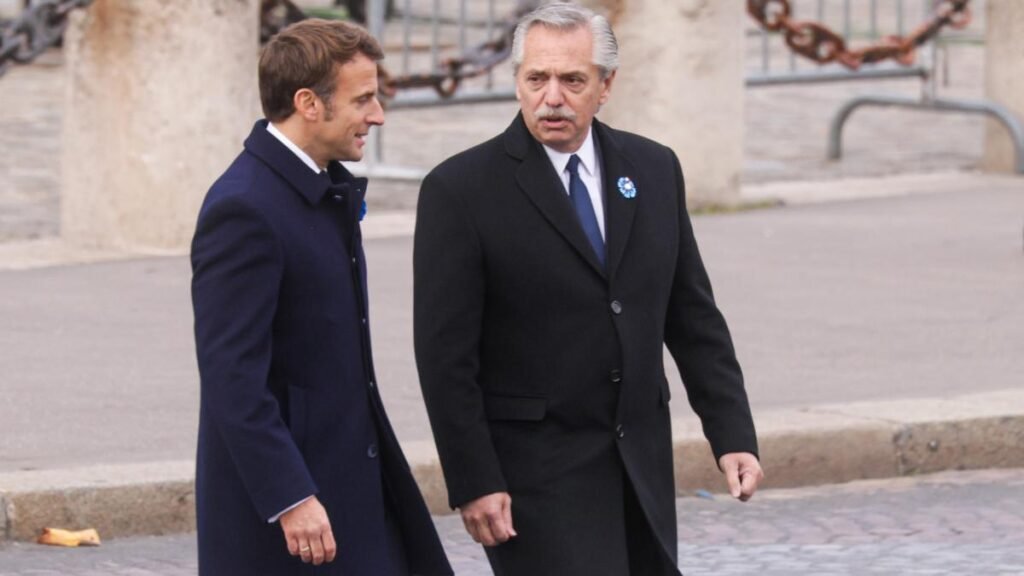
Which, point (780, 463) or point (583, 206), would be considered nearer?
point (583, 206)

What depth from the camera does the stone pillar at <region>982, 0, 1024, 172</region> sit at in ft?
45.6

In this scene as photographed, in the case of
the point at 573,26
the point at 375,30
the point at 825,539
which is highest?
the point at 573,26

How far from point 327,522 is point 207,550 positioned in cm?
25

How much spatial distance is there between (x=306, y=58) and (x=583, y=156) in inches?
22.1

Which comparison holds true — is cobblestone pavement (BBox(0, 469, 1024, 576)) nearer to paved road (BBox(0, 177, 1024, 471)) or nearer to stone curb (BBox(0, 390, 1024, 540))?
stone curb (BBox(0, 390, 1024, 540))

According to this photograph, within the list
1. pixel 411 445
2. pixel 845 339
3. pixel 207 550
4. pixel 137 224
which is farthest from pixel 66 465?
pixel 137 224

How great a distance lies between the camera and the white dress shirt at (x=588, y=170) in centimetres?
404

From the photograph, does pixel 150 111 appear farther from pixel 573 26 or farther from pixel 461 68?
pixel 573 26

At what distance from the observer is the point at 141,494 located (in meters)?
6.33

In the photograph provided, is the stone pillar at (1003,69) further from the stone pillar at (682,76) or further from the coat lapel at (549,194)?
the coat lapel at (549,194)

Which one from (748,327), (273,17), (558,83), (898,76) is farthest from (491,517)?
(898,76)

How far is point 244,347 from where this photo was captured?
3.70 metres

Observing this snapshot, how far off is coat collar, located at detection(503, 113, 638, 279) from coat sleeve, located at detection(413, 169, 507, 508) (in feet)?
0.44

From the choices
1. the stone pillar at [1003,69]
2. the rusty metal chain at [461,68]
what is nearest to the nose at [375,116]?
the rusty metal chain at [461,68]
